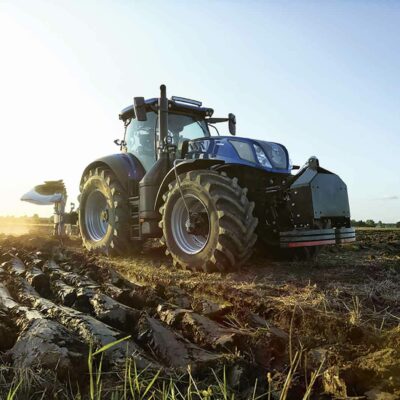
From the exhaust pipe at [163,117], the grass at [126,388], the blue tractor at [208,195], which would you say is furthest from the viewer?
the exhaust pipe at [163,117]

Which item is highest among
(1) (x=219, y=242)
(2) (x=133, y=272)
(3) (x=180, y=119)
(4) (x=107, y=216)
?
(3) (x=180, y=119)

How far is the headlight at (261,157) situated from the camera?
563 cm

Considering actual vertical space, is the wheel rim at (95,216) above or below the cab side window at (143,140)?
below

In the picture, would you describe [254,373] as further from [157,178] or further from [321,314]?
[157,178]

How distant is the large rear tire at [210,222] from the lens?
477 centimetres

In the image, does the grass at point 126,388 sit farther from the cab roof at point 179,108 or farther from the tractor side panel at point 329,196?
the cab roof at point 179,108

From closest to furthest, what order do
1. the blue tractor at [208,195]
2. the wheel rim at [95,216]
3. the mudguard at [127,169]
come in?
the blue tractor at [208,195] → the mudguard at [127,169] → the wheel rim at [95,216]

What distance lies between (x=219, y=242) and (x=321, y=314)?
2.04 meters

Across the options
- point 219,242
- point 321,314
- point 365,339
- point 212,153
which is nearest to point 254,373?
point 365,339

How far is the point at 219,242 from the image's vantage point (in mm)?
4758

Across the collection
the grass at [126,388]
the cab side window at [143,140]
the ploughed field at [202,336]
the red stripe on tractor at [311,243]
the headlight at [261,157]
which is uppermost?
the cab side window at [143,140]

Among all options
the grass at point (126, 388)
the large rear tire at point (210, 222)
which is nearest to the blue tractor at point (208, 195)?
the large rear tire at point (210, 222)

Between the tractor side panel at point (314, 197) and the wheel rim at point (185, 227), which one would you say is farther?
the wheel rim at point (185, 227)

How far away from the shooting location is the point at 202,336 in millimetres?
2537
